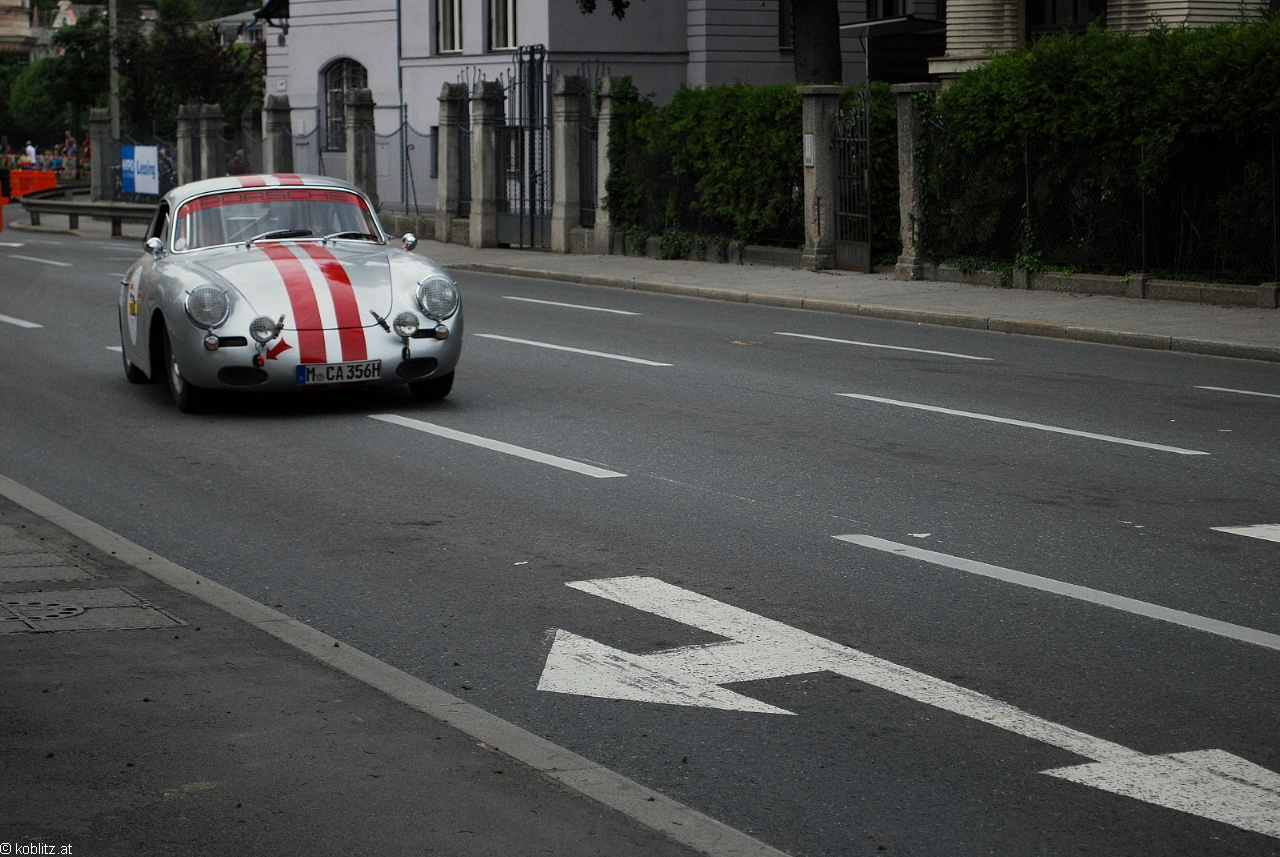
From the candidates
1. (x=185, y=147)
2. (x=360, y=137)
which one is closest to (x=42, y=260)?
(x=360, y=137)

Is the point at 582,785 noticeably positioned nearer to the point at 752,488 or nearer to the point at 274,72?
the point at 752,488

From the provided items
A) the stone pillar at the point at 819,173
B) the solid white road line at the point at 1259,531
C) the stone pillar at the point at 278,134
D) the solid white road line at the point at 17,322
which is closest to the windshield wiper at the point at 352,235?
the solid white road line at the point at 17,322

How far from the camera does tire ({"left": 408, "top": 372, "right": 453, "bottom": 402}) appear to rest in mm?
12000

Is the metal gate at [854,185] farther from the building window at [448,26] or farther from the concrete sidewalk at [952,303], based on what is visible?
the building window at [448,26]

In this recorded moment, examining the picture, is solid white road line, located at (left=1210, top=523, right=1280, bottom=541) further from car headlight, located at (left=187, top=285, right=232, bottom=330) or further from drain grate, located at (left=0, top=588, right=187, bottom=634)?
car headlight, located at (left=187, top=285, right=232, bottom=330)

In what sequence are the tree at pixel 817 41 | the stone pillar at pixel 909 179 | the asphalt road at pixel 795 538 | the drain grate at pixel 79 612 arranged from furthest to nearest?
1. the tree at pixel 817 41
2. the stone pillar at pixel 909 179
3. the drain grate at pixel 79 612
4. the asphalt road at pixel 795 538

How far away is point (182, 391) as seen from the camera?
11680 millimetres

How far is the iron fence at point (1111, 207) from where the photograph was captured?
19062 mm

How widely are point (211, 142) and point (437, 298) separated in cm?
3809

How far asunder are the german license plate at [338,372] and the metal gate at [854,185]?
14.2 m

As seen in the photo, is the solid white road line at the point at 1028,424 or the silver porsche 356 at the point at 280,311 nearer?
the solid white road line at the point at 1028,424

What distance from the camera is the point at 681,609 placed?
6.61 m

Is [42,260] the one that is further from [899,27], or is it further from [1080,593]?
[1080,593]

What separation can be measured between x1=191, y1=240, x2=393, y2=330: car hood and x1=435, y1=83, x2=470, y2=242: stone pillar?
23.2m
